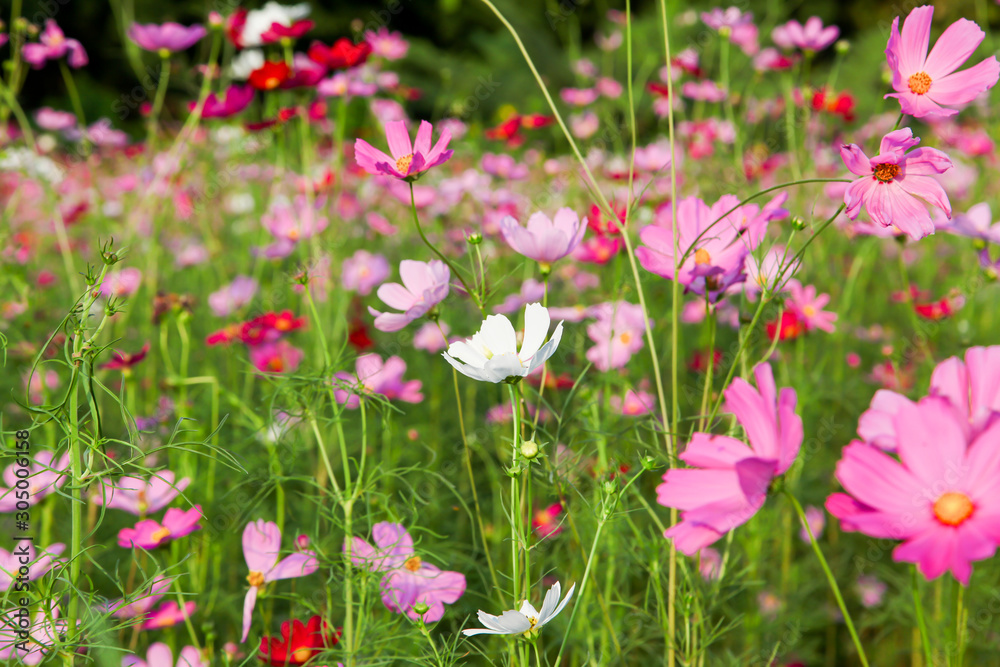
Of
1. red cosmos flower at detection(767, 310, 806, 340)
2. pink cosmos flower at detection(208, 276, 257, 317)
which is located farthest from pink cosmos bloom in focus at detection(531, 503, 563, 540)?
pink cosmos flower at detection(208, 276, 257, 317)

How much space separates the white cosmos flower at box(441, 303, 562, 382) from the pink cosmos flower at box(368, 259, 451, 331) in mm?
74

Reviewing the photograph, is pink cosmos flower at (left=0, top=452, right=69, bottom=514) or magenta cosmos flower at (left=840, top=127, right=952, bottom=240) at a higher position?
magenta cosmos flower at (left=840, top=127, right=952, bottom=240)

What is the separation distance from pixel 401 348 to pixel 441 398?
0.22 metres

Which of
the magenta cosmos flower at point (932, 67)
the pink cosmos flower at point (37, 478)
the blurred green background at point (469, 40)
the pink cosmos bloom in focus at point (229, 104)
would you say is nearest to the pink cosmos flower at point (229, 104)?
the pink cosmos bloom in focus at point (229, 104)

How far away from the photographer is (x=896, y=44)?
458 mm

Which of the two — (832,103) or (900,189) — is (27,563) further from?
(832,103)

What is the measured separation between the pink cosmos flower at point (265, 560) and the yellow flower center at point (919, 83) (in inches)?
23.7

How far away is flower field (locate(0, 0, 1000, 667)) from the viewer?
45 cm

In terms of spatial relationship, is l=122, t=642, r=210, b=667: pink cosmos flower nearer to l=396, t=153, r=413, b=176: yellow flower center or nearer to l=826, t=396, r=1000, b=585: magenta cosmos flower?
l=396, t=153, r=413, b=176: yellow flower center

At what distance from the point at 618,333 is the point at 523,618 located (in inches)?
24.7

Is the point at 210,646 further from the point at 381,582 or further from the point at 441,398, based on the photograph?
the point at 441,398

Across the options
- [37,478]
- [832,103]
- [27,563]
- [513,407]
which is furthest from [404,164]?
[832,103]

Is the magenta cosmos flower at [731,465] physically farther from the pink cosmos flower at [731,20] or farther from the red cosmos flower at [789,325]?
the pink cosmos flower at [731,20]

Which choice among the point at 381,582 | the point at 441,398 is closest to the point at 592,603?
the point at 381,582
